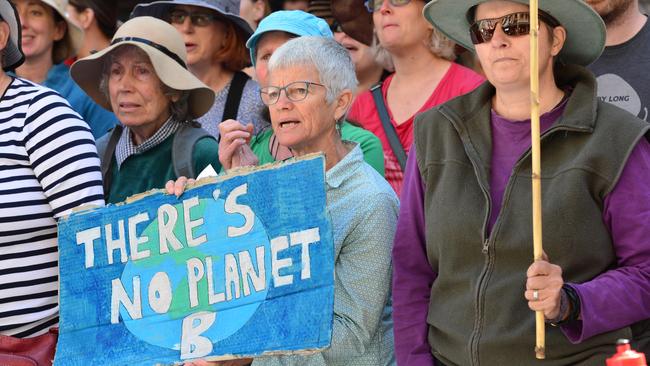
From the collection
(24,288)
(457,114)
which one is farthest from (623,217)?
(24,288)

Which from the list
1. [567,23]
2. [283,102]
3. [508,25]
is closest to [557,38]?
[567,23]

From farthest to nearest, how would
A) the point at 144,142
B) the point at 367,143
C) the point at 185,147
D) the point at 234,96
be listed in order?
the point at 234,96 < the point at 144,142 < the point at 185,147 < the point at 367,143

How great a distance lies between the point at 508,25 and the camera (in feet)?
14.6

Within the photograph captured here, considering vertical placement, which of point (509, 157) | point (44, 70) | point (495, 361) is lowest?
point (495, 361)

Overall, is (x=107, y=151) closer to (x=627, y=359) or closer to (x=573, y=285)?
(x=573, y=285)

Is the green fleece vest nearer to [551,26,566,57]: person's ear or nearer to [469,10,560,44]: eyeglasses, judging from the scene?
[551,26,566,57]: person's ear

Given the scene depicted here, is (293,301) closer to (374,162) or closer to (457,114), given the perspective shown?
(457,114)

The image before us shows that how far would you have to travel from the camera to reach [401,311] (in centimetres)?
465

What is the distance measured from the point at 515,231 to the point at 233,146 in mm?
1489

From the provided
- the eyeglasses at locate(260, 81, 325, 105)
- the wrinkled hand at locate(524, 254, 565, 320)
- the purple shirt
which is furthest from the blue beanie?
the wrinkled hand at locate(524, 254, 565, 320)

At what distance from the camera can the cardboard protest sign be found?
4.41 m

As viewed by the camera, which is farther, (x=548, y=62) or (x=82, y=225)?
(x=82, y=225)

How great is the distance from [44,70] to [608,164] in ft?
14.0

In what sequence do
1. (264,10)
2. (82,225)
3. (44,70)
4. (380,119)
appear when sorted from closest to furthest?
(82,225) < (380,119) < (44,70) < (264,10)
